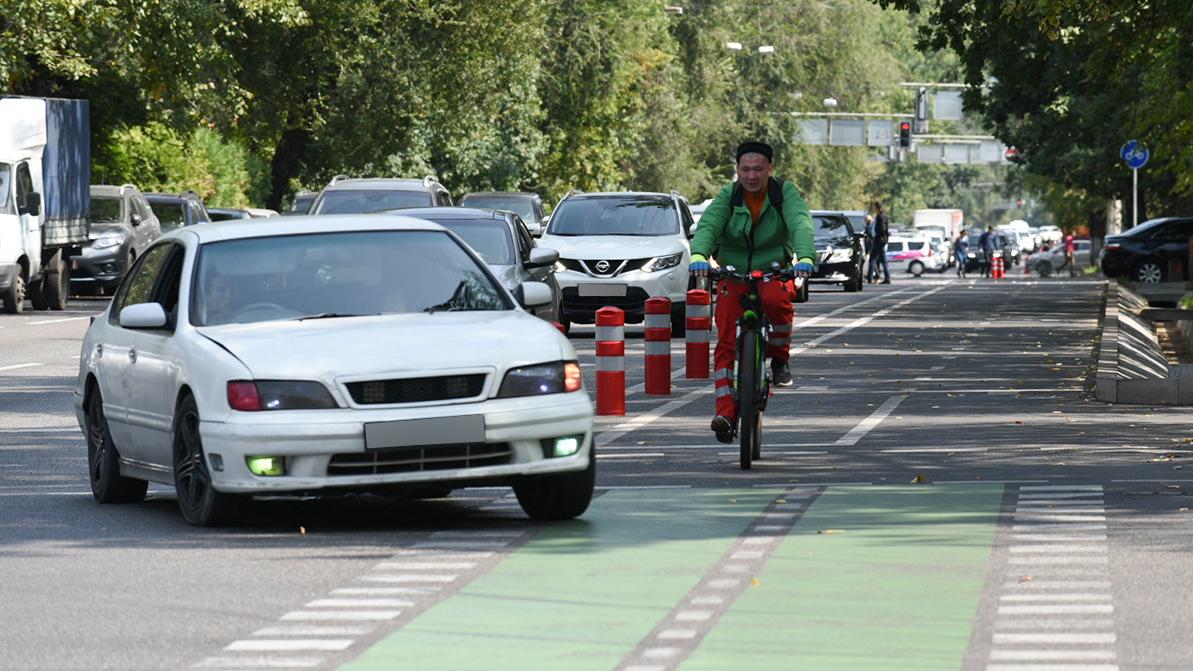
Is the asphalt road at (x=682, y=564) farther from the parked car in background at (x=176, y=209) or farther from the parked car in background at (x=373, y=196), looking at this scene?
the parked car in background at (x=176, y=209)

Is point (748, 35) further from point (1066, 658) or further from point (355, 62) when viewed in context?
point (1066, 658)

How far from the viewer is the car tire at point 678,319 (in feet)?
97.4

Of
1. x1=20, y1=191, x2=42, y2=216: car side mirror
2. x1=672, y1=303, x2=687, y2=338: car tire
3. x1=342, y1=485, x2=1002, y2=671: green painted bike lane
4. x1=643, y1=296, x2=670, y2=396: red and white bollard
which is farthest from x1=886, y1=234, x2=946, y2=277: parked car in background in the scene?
x1=342, y1=485, x2=1002, y2=671: green painted bike lane

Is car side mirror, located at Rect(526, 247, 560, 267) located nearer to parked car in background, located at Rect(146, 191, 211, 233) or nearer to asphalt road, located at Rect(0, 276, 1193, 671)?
asphalt road, located at Rect(0, 276, 1193, 671)

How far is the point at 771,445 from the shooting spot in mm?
15688

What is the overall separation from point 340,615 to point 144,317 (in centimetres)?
334

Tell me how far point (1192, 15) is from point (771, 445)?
11744 mm

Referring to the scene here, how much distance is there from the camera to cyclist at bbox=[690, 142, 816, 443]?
1423cm

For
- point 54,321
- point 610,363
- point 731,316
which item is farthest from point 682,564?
point 54,321

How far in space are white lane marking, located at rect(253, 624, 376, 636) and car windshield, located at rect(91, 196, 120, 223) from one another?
34717 millimetres

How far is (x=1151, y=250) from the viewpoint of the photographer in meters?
57.2

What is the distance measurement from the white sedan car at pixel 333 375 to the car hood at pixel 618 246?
16835 millimetres

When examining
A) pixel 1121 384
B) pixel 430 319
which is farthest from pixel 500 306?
pixel 1121 384

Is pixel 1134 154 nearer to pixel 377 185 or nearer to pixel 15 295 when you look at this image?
pixel 377 185
